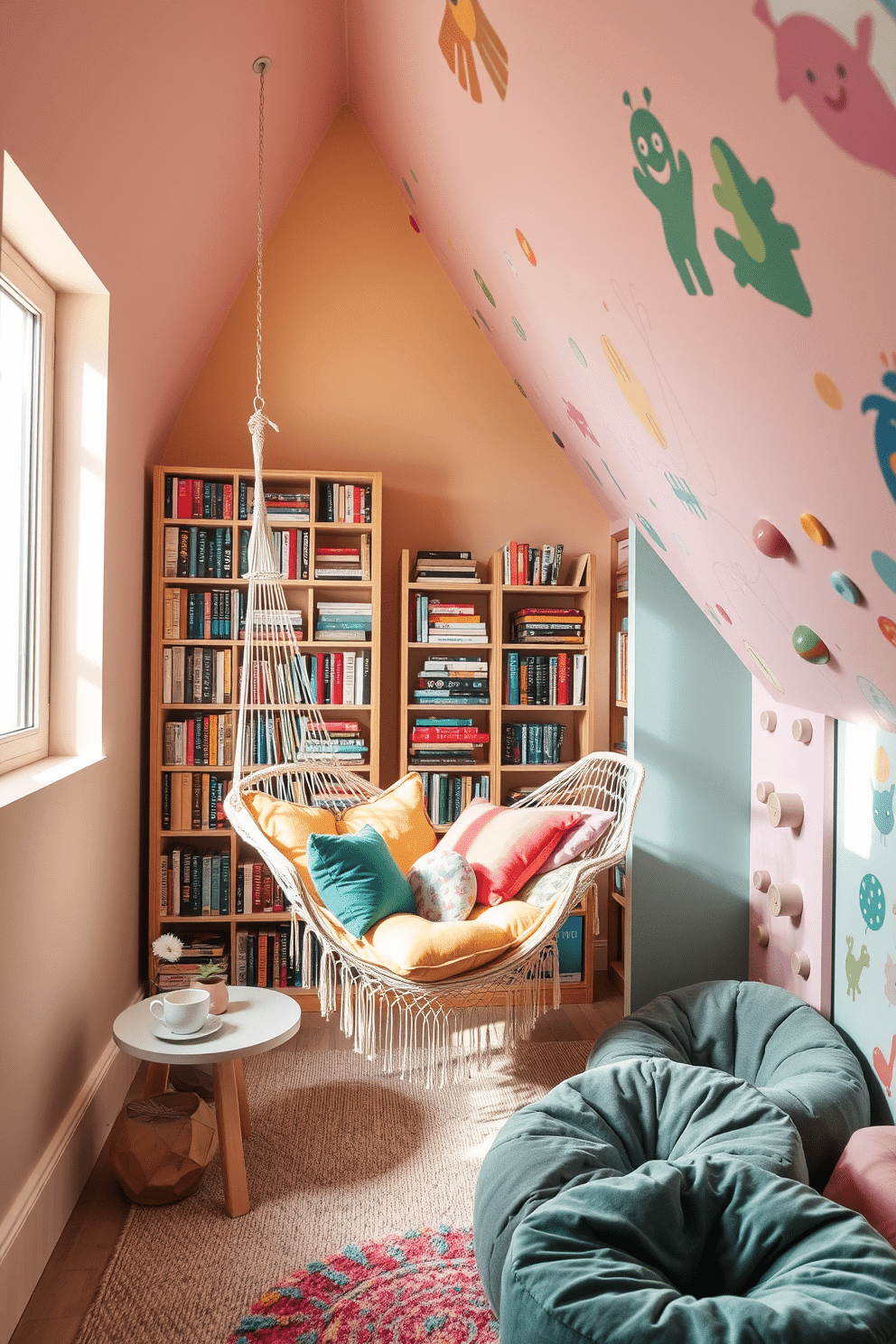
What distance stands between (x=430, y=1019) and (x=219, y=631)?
4.92 ft

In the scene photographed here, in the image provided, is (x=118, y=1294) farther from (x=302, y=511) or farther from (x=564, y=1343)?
(x=302, y=511)

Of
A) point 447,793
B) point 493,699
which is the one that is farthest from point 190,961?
point 493,699

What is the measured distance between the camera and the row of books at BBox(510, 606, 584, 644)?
342cm

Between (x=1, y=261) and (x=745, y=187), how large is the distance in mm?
1529

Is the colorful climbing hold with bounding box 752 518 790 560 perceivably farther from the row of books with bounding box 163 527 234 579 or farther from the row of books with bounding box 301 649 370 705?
the row of books with bounding box 163 527 234 579

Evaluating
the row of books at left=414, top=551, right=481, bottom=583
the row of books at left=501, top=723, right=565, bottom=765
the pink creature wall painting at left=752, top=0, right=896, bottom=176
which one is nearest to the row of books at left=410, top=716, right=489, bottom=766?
the row of books at left=501, top=723, right=565, bottom=765

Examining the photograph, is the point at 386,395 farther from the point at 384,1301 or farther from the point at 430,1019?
the point at 384,1301

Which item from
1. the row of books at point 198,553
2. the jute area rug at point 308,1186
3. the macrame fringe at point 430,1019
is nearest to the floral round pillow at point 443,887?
the macrame fringe at point 430,1019

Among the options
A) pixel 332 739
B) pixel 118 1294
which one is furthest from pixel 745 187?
pixel 332 739

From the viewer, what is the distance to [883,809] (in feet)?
7.11

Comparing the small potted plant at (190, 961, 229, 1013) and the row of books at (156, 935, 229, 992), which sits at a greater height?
the small potted plant at (190, 961, 229, 1013)

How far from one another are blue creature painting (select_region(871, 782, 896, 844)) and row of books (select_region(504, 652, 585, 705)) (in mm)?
1376

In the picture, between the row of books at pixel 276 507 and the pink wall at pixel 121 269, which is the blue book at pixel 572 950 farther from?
the row of books at pixel 276 507

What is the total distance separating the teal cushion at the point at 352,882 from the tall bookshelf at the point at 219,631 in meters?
0.73
